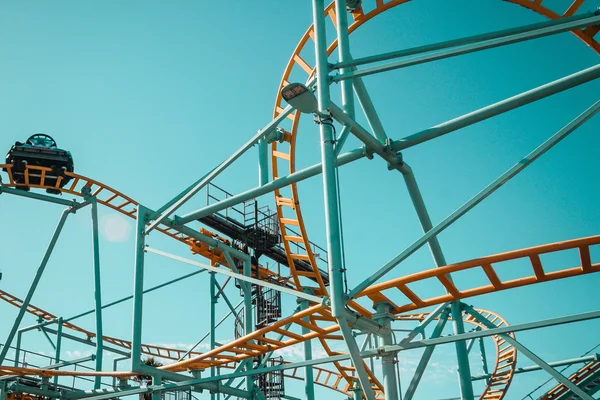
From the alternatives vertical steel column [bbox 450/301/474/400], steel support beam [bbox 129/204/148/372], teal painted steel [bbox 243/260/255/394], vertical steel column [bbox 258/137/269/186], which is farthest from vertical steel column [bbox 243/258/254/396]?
vertical steel column [bbox 450/301/474/400]

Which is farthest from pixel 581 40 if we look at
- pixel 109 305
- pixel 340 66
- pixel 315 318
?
pixel 109 305

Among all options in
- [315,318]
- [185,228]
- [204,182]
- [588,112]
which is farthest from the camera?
[185,228]

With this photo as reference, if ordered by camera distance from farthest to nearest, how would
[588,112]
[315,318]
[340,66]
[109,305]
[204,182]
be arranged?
[109,305], [204,182], [315,318], [340,66], [588,112]

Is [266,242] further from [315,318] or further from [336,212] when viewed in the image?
[336,212]

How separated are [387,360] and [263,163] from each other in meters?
3.76

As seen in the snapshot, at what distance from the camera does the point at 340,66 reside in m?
8.57

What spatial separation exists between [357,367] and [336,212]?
5.83 feet

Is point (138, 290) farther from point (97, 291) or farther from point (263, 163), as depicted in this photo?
point (97, 291)

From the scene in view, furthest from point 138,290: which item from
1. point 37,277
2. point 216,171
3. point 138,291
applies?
point 37,277

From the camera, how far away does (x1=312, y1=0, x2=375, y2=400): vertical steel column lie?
748 centimetres

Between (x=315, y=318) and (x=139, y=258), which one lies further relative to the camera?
(x=139, y=258)

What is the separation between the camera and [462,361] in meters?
10.2

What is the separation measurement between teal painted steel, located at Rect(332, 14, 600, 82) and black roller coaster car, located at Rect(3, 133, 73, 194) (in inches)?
410

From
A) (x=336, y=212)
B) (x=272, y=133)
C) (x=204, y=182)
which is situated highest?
(x=272, y=133)
